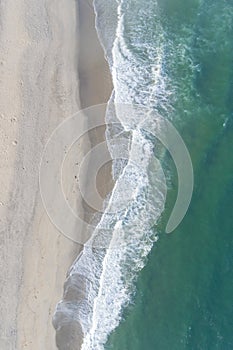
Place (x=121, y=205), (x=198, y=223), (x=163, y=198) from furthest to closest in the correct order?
(x=163, y=198)
(x=198, y=223)
(x=121, y=205)

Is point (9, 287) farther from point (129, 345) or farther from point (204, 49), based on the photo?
point (204, 49)

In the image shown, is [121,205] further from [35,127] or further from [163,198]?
[35,127]

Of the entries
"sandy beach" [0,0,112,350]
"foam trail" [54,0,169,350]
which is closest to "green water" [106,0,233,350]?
"foam trail" [54,0,169,350]

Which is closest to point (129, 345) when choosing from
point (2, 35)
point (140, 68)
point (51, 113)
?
point (51, 113)

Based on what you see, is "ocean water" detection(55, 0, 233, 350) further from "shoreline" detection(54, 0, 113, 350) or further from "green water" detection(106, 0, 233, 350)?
"shoreline" detection(54, 0, 113, 350)

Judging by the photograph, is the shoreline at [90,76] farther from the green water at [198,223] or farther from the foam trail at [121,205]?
the green water at [198,223]

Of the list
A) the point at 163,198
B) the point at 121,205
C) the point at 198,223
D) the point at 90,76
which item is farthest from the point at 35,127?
the point at 198,223
